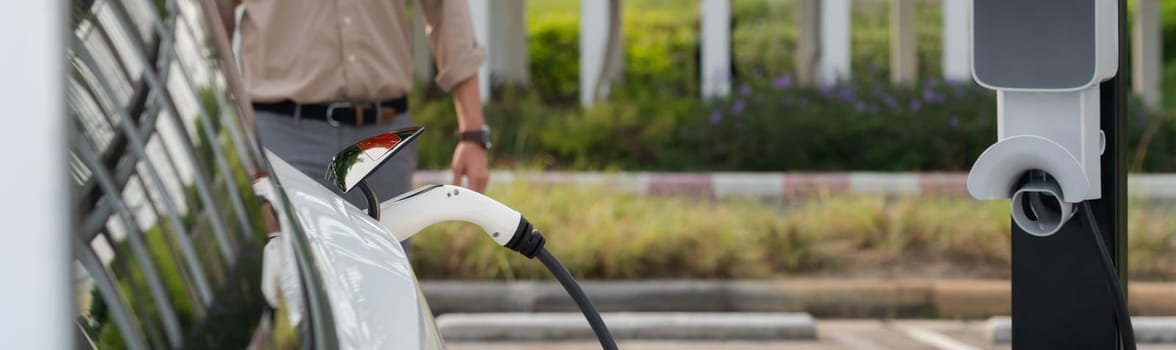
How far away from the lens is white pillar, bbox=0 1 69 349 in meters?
0.83

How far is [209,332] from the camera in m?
1.03

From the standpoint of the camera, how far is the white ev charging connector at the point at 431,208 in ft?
5.38

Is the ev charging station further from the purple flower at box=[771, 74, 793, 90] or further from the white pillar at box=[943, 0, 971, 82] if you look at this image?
the white pillar at box=[943, 0, 971, 82]

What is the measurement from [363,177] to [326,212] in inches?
2.2

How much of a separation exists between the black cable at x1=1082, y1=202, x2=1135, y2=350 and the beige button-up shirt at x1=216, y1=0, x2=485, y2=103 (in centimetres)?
156

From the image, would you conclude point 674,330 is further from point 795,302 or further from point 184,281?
point 184,281

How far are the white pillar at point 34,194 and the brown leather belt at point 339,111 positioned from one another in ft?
8.02

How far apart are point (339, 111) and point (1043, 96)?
1.66 metres

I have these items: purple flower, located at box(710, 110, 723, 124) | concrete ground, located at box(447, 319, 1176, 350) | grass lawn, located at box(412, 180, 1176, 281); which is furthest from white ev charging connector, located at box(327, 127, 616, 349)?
purple flower, located at box(710, 110, 723, 124)

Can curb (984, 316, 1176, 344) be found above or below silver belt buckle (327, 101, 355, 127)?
below

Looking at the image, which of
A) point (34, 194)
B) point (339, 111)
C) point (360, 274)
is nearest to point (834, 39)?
point (339, 111)

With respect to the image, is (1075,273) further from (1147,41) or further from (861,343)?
(1147,41)

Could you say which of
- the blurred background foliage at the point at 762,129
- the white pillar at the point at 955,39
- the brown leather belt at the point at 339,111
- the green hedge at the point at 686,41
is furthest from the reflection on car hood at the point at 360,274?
the green hedge at the point at 686,41

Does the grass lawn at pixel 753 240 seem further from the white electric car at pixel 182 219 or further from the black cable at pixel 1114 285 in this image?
the white electric car at pixel 182 219
